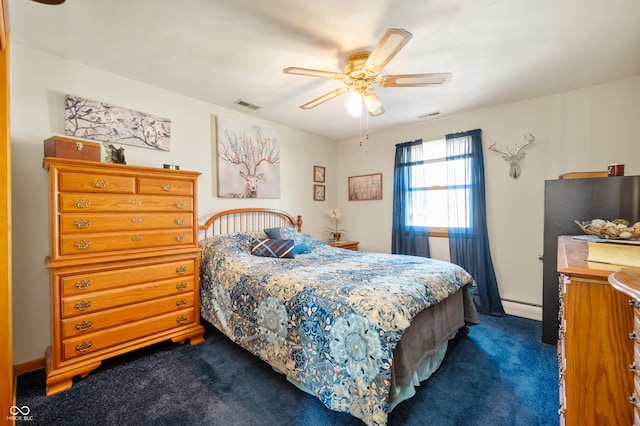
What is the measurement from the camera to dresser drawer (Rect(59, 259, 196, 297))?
6.15ft

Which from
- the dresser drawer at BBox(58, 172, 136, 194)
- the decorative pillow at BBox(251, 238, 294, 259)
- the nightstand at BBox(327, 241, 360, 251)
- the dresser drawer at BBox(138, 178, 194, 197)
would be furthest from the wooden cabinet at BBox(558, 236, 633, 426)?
the nightstand at BBox(327, 241, 360, 251)

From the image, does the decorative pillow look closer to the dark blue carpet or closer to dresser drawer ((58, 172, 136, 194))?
the dark blue carpet

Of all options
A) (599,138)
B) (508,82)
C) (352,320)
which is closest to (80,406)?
(352,320)

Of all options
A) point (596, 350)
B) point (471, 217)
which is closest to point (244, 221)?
point (471, 217)

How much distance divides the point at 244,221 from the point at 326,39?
95.2 inches

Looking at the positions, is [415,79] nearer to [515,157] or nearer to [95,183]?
[515,157]

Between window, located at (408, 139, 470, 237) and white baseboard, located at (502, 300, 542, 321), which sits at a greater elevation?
window, located at (408, 139, 470, 237)

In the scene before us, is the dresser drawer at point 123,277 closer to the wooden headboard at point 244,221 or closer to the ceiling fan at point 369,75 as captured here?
the wooden headboard at point 244,221

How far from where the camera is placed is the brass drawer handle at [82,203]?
1.91 meters

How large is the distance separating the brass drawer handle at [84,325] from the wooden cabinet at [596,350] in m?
2.82

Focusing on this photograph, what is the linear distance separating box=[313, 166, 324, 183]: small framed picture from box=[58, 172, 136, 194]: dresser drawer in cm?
286

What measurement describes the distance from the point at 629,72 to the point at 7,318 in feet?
16.5

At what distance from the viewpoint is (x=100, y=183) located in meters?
2.00

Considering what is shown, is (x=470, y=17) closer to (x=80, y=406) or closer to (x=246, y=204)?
(x=246, y=204)
